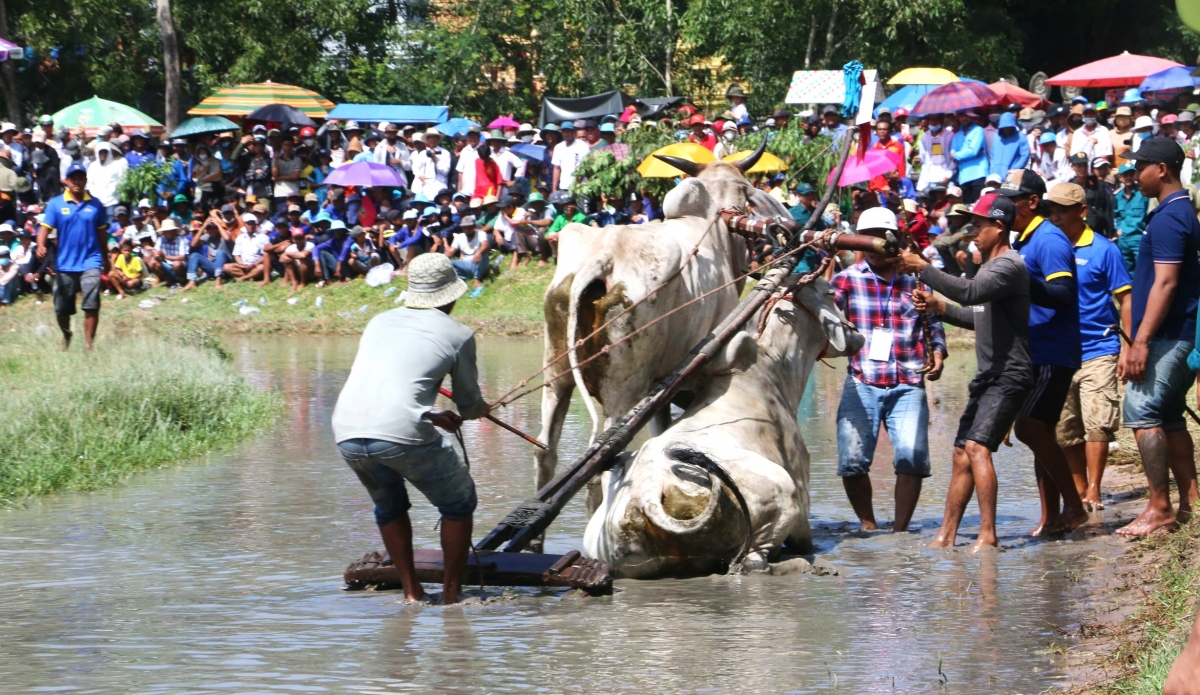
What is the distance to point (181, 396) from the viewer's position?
40.9 feet

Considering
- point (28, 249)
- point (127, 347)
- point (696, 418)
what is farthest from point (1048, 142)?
point (28, 249)

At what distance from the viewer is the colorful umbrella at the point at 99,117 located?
89.9 ft

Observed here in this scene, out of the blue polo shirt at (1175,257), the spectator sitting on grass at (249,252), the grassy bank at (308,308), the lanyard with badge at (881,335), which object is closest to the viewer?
the blue polo shirt at (1175,257)

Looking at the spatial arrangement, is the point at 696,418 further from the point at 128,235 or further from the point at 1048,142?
the point at 128,235

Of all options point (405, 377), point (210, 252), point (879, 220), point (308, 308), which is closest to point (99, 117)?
point (210, 252)

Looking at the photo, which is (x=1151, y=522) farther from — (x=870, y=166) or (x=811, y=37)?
→ (x=811, y=37)

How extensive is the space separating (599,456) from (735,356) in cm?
101

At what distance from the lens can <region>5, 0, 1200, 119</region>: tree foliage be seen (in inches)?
1065

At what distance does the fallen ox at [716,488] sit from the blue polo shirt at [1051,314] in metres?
1.37

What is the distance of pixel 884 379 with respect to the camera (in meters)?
8.98

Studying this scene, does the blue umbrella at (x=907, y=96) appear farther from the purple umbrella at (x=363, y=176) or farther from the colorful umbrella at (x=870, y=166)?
the purple umbrella at (x=363, y=176)

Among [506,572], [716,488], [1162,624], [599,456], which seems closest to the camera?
[1162,624]

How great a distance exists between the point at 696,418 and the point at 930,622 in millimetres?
1810

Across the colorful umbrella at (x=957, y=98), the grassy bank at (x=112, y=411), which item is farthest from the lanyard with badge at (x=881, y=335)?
the colorful umbrella at (x=957, y=98)
